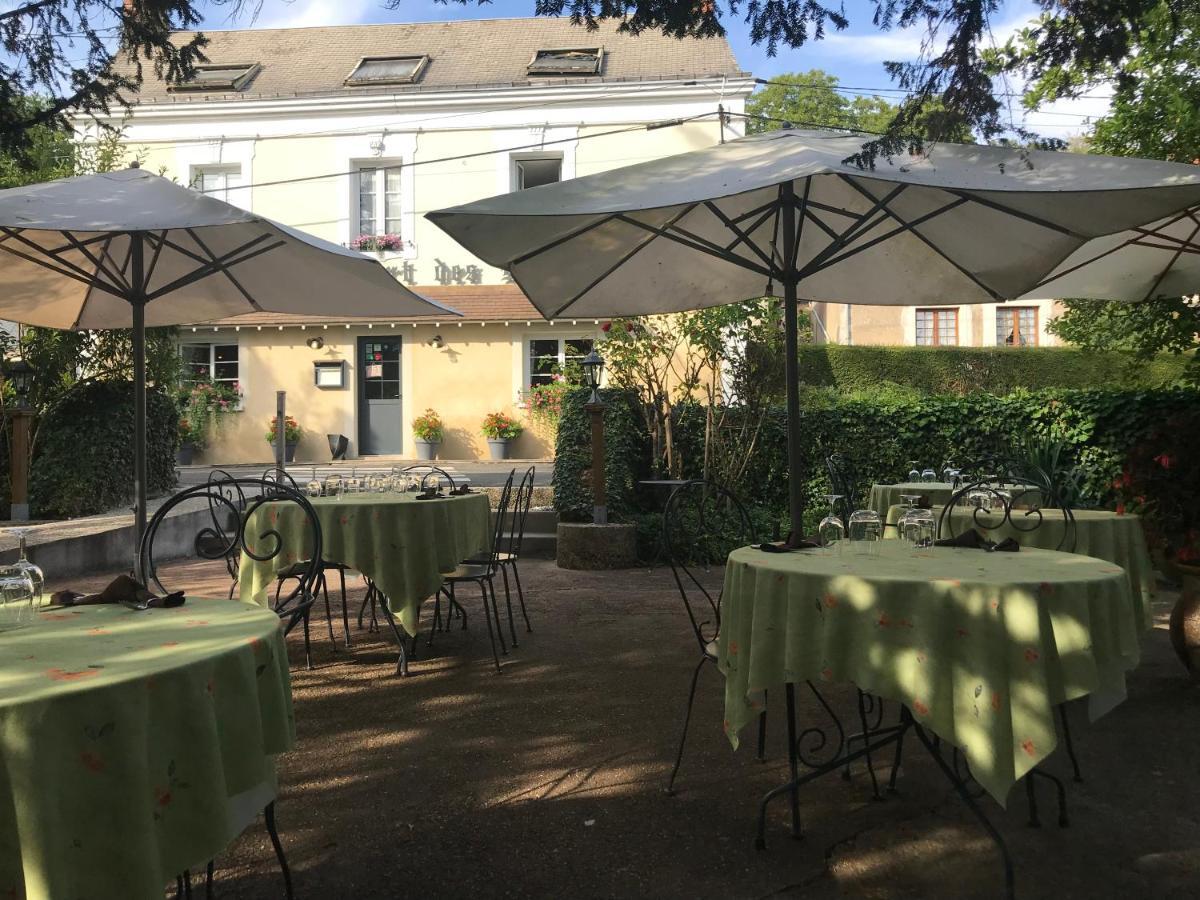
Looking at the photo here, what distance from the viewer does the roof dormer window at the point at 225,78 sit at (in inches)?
710

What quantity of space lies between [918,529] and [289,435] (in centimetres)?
1483

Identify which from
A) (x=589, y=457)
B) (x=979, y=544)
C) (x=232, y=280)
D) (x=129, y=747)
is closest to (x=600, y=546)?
(x=589, y=457)

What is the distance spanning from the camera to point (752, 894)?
2.51 meters

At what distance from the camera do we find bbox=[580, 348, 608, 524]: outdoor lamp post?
28.1 feet

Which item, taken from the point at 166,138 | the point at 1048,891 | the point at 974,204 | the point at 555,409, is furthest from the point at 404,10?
the point at 166,138

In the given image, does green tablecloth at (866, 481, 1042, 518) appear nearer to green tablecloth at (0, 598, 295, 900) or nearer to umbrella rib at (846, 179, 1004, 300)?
umbrella rib at (846, 179, 1004, 300)

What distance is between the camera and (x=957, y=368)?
18812mm

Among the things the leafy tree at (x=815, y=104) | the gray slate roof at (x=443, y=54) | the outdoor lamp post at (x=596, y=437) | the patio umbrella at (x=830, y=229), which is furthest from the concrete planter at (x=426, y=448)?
the leafy tree at (x=815, y=104)

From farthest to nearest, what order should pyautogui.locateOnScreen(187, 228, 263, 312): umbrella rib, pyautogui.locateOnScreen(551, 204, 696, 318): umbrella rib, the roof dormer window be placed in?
the roof dormer window < pyautogui.locateOnScreen(187, 228, 263, 312): umbrella rib < pyautogui.locateOnScreen(551, 204, 696, 318): umbrella rib

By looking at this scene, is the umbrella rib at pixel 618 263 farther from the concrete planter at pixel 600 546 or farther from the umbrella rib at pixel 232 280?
the concrete planter at pixel 600 546

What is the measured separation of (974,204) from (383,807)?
3510mm

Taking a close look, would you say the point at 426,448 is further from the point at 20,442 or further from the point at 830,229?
the point at 830,229

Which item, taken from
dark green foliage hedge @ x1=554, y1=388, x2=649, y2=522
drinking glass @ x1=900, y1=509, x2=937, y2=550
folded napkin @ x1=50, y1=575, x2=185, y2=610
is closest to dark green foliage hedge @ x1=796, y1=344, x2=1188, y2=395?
dark green foliage hedge @ x1=554, y1=388, x2=649, y2=522

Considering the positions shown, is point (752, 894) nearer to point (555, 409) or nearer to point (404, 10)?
point (404, 10)
